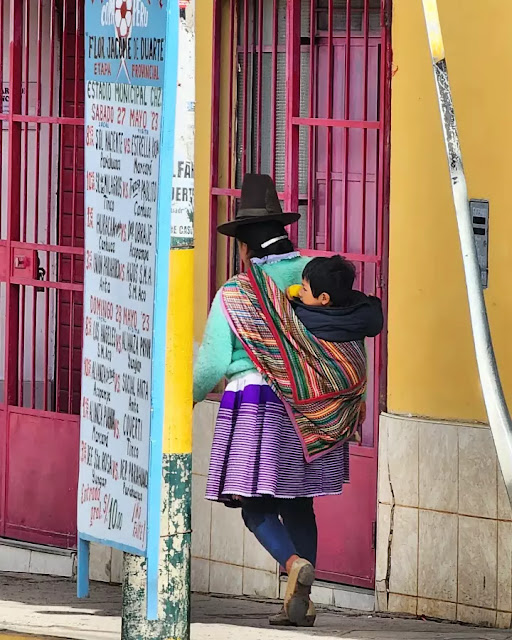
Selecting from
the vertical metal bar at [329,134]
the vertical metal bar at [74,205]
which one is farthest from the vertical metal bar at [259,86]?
the vertical metal bar at [74,205]

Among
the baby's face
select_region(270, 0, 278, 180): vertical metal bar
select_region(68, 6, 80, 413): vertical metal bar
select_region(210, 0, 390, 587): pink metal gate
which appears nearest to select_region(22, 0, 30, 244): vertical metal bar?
select_region(68, 6, 80, 413): vertical metal bar

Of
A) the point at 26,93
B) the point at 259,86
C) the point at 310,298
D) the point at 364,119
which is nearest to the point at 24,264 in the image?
the point at 26,93

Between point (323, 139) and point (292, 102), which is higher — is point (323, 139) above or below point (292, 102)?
below

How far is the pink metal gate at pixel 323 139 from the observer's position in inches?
315

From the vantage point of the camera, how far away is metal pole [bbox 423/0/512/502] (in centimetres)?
631

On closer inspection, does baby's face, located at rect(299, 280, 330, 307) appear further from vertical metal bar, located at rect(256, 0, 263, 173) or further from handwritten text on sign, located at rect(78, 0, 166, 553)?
handwritten text on sign, located at rect(78, 0, 166, 553)

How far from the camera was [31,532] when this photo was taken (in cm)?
941

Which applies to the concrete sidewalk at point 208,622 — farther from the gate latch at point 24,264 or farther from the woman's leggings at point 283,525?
the gate latch at point 24,264

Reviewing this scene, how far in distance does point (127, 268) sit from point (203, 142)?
2672 mm

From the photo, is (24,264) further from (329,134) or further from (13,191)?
(329,134)

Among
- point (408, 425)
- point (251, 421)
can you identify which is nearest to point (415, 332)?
point (408, 425)

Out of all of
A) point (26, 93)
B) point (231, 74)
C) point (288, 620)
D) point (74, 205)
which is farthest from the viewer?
point (26, 93)

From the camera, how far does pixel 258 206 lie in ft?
24.6

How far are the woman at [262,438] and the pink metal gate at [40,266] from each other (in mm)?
1944
